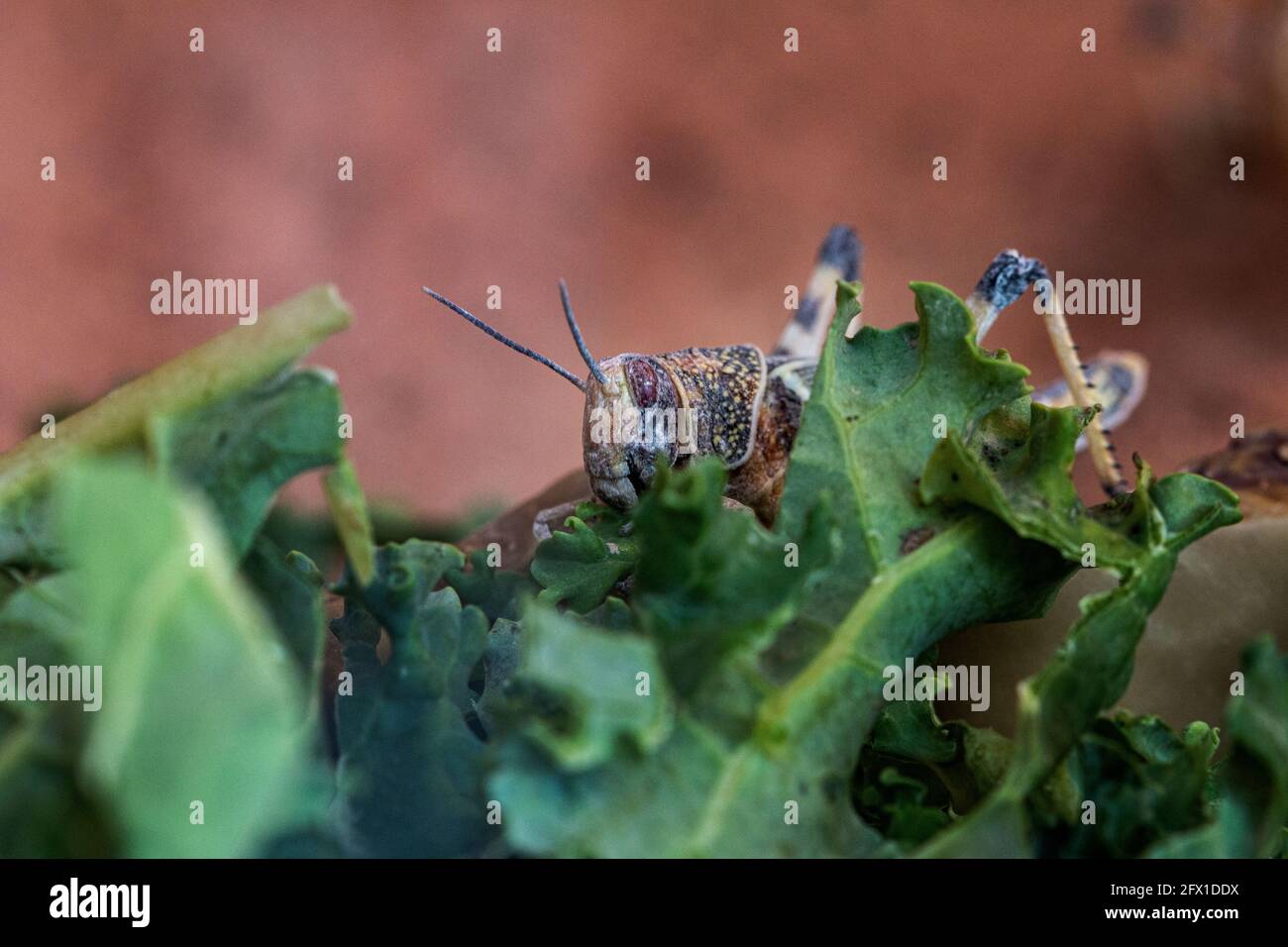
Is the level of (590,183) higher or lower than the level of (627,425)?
higher

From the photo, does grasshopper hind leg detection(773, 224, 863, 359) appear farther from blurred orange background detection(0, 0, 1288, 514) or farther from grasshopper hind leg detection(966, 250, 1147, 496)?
blurred orange background detection(0, 0, 1288, 514)

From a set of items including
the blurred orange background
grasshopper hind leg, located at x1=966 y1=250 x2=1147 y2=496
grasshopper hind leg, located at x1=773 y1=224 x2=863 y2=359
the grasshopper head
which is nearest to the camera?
the grasshopper head

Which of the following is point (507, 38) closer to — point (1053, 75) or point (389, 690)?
point (1053, 75)

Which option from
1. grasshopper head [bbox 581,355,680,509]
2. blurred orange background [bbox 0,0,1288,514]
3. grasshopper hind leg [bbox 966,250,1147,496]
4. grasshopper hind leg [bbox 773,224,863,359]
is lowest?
grasshopper head [bbox 581,355,680,509]

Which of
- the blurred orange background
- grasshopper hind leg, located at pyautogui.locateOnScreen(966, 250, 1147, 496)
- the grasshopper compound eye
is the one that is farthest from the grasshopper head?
the blurred orange background

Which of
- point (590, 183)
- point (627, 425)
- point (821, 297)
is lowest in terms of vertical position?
point (627, 425)

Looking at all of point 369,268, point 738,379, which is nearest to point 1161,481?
point 738,379

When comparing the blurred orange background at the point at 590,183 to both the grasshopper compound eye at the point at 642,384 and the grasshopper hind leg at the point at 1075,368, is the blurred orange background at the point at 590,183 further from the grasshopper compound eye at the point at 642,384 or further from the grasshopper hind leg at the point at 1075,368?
the grasshopper compound eye at the point at 642,384

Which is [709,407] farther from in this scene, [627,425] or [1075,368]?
[1075,368]

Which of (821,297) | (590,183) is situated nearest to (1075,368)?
(821,297)
